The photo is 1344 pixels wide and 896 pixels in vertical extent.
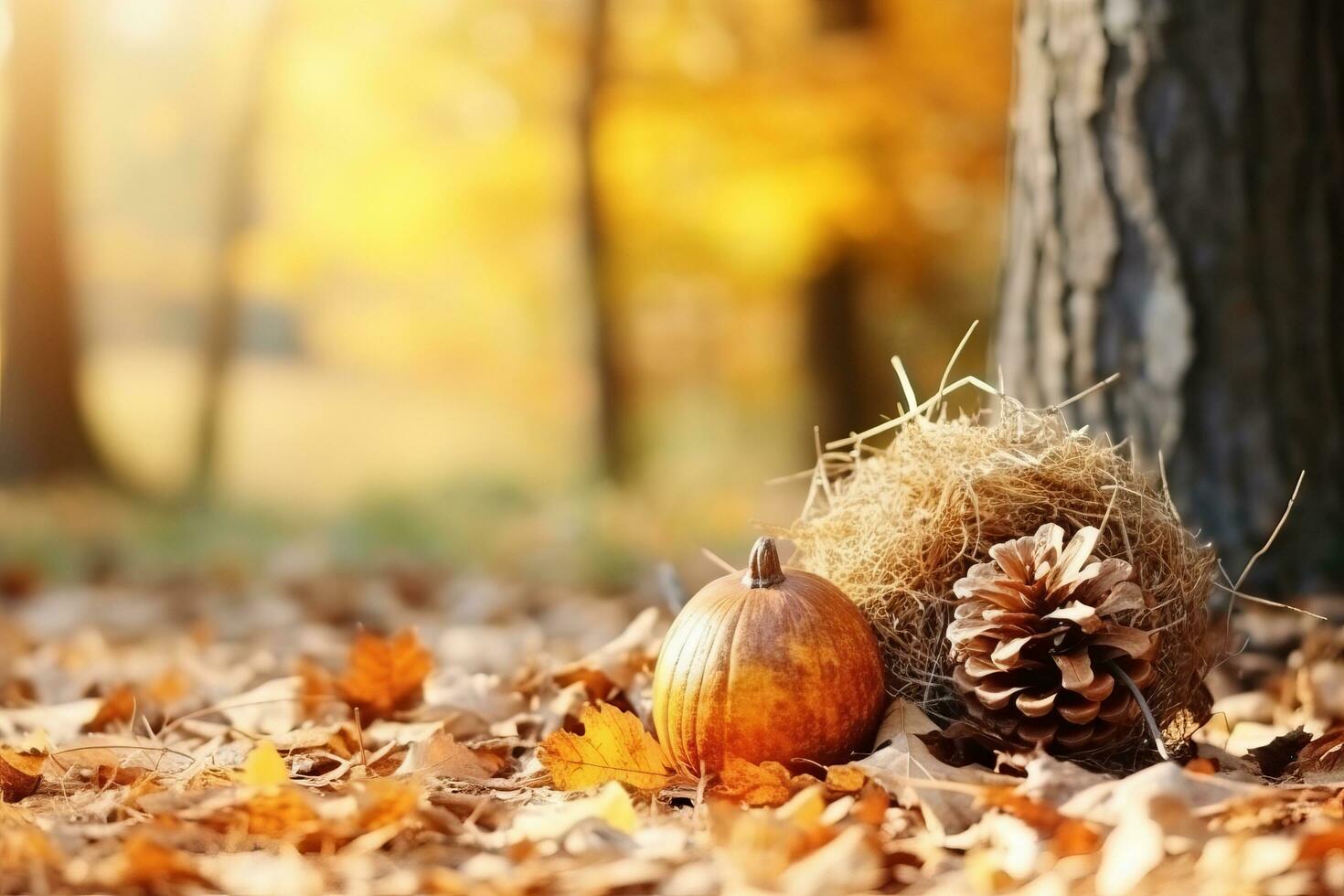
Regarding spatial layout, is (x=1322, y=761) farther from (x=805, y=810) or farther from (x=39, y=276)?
(x=39, y=276)

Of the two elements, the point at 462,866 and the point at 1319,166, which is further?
the point at 1319,166

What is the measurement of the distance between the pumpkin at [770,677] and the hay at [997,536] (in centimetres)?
11

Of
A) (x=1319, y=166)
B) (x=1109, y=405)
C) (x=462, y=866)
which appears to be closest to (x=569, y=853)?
(x=462, y=866)

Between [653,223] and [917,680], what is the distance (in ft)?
26.2

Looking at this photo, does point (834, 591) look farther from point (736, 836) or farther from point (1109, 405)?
point (1109, 405)

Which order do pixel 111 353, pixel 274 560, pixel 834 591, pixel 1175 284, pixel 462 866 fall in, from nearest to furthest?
1. pixel 462 866
2. pixel 834 591
3. pixel 1175 284
4. pixel 274 560
5. pixel 111 353

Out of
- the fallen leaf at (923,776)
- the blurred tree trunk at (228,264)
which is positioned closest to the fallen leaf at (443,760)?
the fallen leaf at (923,776)

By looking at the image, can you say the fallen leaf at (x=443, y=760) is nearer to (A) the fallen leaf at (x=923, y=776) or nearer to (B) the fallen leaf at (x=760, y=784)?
(B) the fallen leaf at (x=760, y=784)

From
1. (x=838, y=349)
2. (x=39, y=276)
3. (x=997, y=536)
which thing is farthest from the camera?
(x=838, y=349)

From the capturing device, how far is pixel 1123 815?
5.03 feet

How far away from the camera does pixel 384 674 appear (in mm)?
2455

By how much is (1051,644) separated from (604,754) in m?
0.72

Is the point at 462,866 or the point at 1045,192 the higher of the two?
the point at 1045,192

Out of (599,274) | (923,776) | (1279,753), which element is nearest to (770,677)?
(923,776)
